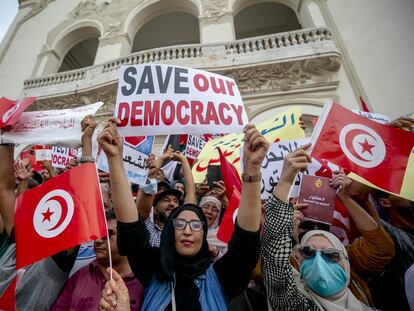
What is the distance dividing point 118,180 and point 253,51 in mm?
5883

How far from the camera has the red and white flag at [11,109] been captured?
1.68m

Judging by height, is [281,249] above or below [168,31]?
below

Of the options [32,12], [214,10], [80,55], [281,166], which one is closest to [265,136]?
[281,166]

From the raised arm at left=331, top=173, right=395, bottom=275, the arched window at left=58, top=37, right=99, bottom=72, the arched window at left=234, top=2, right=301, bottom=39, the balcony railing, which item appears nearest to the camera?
the raised arm at left=331, top=173, right=395, bottom=275

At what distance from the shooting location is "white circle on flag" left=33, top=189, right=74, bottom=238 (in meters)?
1.17

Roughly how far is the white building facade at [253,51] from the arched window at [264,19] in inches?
1.3

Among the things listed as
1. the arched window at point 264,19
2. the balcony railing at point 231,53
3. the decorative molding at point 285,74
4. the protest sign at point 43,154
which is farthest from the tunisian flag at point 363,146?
the arched window at point 264,19

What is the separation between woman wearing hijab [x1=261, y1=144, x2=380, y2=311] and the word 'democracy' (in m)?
0.67

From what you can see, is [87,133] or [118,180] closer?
[118,180]

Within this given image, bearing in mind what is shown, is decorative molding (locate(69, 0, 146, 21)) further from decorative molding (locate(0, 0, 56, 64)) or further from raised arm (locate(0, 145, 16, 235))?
raised arm (locate(0, 145, 16, 235))

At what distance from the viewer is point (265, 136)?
2.49 meters

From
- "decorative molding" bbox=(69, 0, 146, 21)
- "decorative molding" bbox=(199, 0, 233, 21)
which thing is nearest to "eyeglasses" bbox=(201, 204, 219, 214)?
"decorative molding" bbox=(199, 0, 233, 21)

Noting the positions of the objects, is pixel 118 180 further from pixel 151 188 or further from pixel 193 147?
pixel 193 147

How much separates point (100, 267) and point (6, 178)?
2.79 ft
